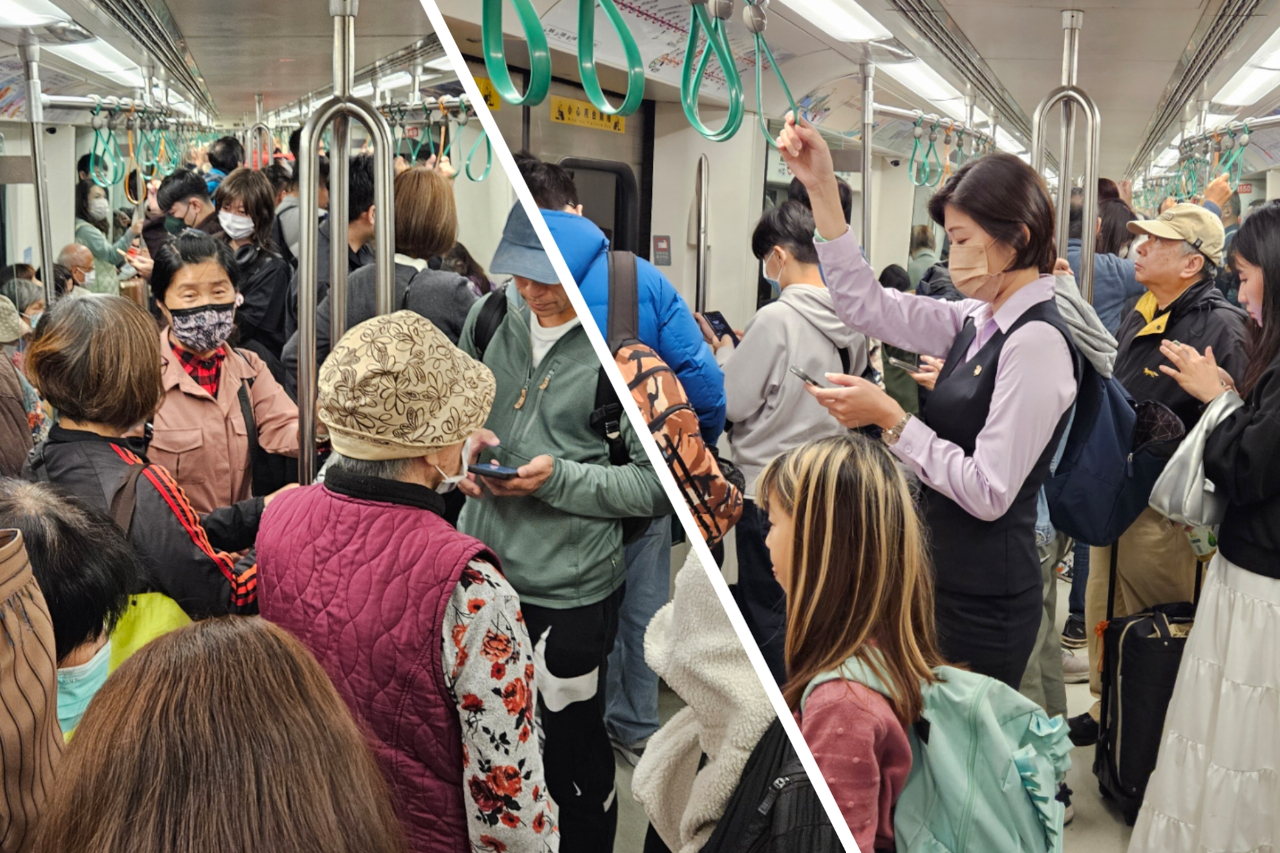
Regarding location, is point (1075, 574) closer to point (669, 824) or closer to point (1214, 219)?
point (1214, 219)

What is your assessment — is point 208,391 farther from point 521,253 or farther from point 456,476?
point 521,253

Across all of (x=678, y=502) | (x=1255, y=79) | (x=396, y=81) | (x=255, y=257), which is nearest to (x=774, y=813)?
(x=678, y=502)

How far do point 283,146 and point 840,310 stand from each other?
1.02 m

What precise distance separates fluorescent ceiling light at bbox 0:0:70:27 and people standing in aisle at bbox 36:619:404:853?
1161 millimetres

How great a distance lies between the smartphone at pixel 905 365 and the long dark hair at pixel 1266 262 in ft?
1.80

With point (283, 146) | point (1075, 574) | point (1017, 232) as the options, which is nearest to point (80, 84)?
point (283, 146)

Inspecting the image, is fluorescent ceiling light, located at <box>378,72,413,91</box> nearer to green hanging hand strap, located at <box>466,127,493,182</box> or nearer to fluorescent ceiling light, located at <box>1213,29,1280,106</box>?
green hanging hand strap, located at <box>466,127,493,182</box>

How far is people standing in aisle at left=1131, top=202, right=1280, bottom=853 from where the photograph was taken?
1622mm

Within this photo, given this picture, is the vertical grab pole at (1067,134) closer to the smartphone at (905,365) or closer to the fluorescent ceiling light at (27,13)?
the smartphone at (905,365)

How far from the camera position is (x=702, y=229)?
102 centimetres

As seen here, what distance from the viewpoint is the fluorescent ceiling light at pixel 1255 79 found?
1598 mm

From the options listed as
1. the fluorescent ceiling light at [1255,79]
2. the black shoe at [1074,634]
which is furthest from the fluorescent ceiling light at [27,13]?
the black shoe at [1074,634]

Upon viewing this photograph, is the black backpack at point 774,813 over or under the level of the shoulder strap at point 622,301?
under

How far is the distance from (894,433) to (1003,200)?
325 millimetres
